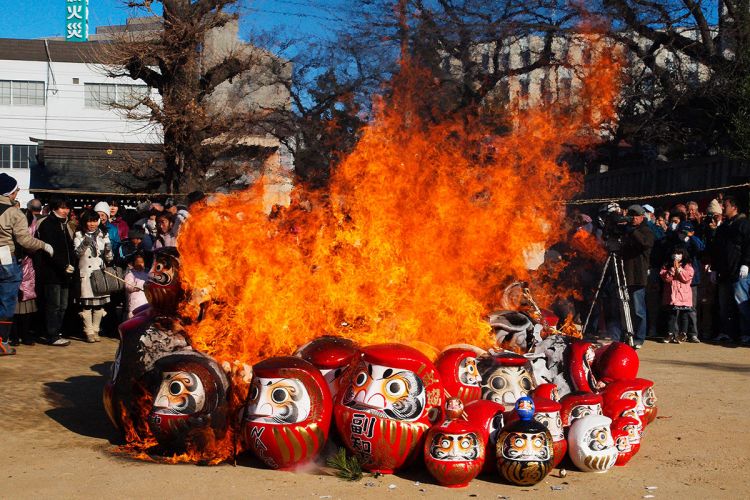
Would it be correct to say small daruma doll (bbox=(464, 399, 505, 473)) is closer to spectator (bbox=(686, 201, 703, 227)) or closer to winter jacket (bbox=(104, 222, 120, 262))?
winter jacket (bbox=(104, 222, 120, 262))

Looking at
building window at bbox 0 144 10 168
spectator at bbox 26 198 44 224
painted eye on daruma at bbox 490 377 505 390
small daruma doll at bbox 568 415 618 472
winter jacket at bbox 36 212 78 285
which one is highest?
building window at bbox 0 144 10 168

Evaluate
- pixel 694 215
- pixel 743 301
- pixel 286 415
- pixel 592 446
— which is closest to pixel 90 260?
pixel 286 415

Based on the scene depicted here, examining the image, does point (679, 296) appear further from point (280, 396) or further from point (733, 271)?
point (280, 396)

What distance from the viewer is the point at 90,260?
1125 cm

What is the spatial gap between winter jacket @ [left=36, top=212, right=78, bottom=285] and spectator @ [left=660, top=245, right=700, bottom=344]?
8.80 metres

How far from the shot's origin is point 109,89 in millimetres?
38156

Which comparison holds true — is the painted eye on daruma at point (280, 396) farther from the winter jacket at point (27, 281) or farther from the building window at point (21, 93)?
the building window at point (21, 93)

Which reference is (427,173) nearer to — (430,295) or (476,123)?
(430,295)

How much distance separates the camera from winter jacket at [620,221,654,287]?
1186 cm

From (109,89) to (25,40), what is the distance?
189 inches

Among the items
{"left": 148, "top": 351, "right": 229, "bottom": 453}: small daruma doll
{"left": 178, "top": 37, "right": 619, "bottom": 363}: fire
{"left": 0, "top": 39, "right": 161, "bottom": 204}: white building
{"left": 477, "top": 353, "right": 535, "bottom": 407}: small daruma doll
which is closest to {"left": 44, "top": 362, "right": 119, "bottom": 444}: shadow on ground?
{"left": 148, "top": 351, "right": 229, "bottom": 453}: small daruma doll

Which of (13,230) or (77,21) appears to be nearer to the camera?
(13,230)

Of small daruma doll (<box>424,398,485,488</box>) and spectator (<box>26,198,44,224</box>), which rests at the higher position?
spectator (<box>26,198,44,224</box>)

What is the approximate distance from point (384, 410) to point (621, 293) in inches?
276
